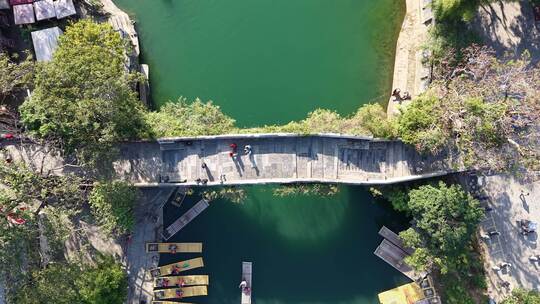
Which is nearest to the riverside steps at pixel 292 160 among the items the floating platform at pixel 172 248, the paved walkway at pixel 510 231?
the paved walkway at pixel 510 231

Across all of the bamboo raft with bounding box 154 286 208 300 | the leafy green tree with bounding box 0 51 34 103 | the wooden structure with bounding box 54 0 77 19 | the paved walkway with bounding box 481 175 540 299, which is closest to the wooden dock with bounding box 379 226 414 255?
the paved walkway with bounding box 481 175 540 299

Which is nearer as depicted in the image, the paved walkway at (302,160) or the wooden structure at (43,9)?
the paved walkway at (302,160)

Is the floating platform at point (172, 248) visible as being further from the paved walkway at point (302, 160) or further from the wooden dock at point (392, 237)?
the wooden dock at point (392, 237)

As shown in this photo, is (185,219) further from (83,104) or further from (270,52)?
(270,52)

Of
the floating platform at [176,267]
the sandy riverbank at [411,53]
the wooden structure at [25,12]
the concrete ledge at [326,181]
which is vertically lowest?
the floating platform at [176,267]

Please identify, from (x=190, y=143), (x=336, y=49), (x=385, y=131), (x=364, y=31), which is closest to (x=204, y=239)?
(x=190, y=143)

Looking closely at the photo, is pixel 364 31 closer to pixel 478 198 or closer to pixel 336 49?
pixel 336 49
